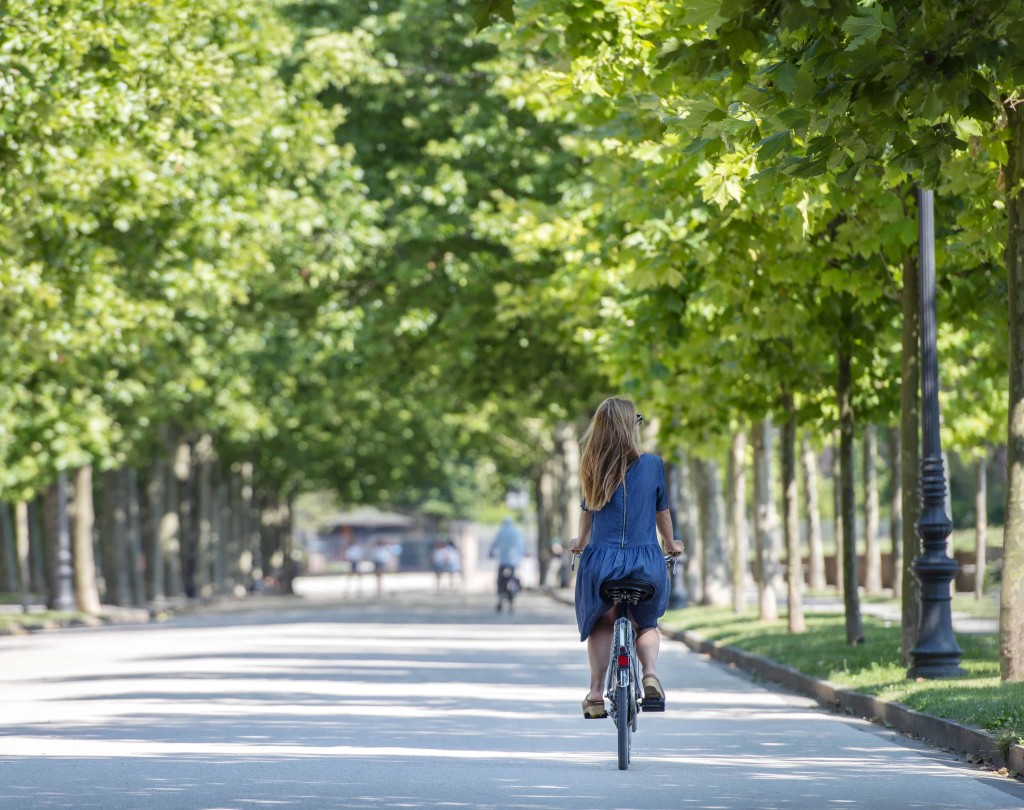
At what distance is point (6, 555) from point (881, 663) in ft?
133

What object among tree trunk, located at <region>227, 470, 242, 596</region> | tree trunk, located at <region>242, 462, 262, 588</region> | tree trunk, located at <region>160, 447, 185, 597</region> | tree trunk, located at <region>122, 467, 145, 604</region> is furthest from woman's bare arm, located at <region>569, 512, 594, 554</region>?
tree trunk, located at <region>242, 462, 262, 588</region>

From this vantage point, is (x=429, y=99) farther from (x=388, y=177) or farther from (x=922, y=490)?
(x=922, y=490)

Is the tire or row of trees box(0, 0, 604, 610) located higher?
row of trees box(0, 0, 604, 610)

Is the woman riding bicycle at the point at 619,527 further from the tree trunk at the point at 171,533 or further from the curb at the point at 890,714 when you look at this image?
the tree trunk at the point at 171,533

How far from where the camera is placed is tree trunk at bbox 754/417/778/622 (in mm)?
25250

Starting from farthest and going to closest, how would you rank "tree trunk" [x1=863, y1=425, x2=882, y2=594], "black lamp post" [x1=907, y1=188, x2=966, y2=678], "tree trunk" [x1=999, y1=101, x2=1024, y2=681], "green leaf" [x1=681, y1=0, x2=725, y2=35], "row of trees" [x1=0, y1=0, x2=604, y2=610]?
"tree trunk" [x1=863, y1=425, x2=882, y2=594], "row of trees" [x1=0, y1=0, x2=604, y2=610], "black lamp post" [x1=907, y1=188, x2=966, y2=678], "tree trunk" [x1=999, y1=101, x2=1024, y2=681], "green leaf" [x1=681, y1=0, x2=725, y2=35]

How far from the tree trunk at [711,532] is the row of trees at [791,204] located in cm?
640

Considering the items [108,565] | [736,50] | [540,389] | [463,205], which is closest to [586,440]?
[736,50]

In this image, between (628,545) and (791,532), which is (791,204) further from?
(791,532)

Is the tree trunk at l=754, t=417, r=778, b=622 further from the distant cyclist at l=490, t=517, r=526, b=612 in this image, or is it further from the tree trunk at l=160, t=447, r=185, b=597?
the tree trunk at l=160, t=447, r=185, b=597

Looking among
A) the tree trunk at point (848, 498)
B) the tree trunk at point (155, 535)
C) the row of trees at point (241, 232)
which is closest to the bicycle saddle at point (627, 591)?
the tree trunk at point (848, 498)

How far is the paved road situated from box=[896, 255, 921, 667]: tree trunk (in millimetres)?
1433

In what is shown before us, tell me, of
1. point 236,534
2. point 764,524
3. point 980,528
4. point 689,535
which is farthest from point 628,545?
point 236,534

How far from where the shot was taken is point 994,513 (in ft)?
171
